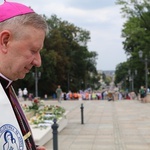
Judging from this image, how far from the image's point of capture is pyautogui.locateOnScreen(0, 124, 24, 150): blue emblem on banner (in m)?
1.43

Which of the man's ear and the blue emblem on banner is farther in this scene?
the man's ear

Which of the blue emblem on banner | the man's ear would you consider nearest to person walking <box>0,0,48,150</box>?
the man's ear

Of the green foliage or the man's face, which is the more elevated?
the green foliage

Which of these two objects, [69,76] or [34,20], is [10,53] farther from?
[69,76]

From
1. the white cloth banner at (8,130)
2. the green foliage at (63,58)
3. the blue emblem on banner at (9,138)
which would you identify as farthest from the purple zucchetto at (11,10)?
the green foliage at (63,58)

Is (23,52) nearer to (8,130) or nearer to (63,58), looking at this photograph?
(8,130)

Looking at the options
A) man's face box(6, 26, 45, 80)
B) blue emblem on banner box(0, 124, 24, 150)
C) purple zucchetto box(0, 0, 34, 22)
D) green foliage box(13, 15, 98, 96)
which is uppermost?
green foliage box(13, 15, 98, 96)

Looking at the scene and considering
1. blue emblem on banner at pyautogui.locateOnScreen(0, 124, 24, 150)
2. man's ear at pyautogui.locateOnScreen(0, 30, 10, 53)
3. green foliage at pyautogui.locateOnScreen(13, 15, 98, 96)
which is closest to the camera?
blue emblem on banner at pyautogui.locateOnScreen(0, 124, 24, 150)

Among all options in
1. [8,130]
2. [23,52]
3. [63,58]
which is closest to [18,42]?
[23,52]

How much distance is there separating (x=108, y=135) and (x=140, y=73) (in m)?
61.8

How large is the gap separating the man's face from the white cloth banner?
18cm

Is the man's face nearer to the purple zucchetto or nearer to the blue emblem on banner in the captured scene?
the purple zucchetto

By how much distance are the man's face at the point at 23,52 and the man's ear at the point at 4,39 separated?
0.6 inches

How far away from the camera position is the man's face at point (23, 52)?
1.64 meters
